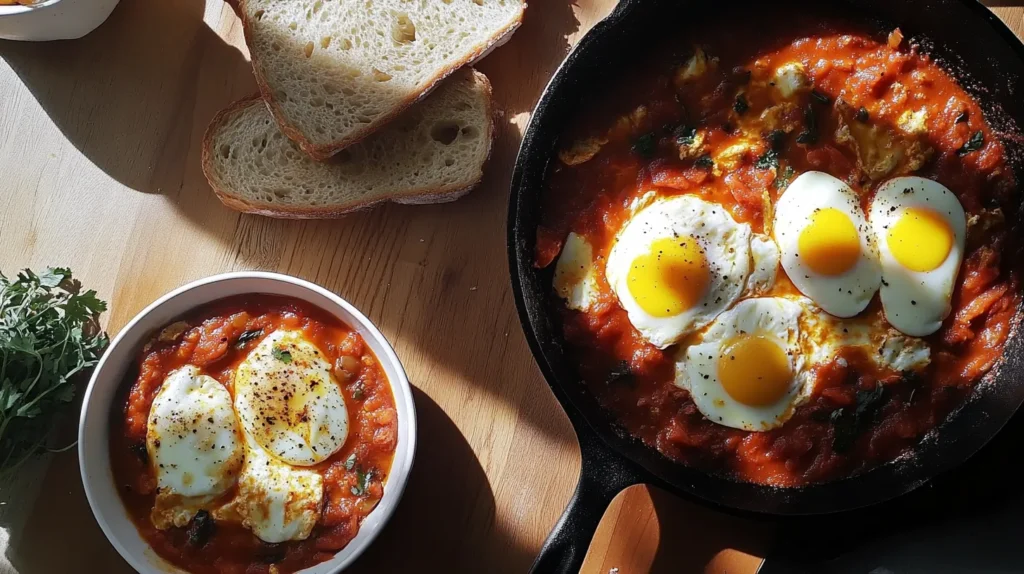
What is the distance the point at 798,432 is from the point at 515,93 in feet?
5.44

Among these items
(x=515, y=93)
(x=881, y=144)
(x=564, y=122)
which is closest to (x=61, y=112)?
(x=515, y=93)

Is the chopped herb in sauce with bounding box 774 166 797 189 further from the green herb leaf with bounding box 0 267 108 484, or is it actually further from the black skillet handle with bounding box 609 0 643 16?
the green herb leaf with bounding box 0 267 108 484

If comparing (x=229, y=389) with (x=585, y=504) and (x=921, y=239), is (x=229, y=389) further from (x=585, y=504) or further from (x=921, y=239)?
(x=921, y=239)

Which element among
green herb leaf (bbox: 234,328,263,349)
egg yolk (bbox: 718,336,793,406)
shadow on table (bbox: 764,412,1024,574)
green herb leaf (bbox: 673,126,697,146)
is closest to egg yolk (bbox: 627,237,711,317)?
egg yolk (bbox: 718,336,793,406)

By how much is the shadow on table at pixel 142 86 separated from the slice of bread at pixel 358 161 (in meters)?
0.14

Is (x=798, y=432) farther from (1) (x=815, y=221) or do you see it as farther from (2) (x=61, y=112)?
(2) (x=61, y=112)

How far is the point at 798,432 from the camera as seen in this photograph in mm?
2811

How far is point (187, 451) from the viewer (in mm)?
2797

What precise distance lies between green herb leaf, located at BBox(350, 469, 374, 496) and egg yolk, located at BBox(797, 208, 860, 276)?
5.78ft

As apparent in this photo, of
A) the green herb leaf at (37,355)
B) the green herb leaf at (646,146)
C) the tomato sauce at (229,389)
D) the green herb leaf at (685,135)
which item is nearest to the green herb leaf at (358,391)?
the tomato sauce at (229,389)

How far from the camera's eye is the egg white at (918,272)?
2.79 metres

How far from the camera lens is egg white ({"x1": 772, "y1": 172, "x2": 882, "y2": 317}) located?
279cm

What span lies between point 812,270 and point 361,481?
5.89ft

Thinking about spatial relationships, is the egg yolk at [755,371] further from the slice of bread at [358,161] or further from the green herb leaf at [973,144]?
the slice of bread at [358,161]
